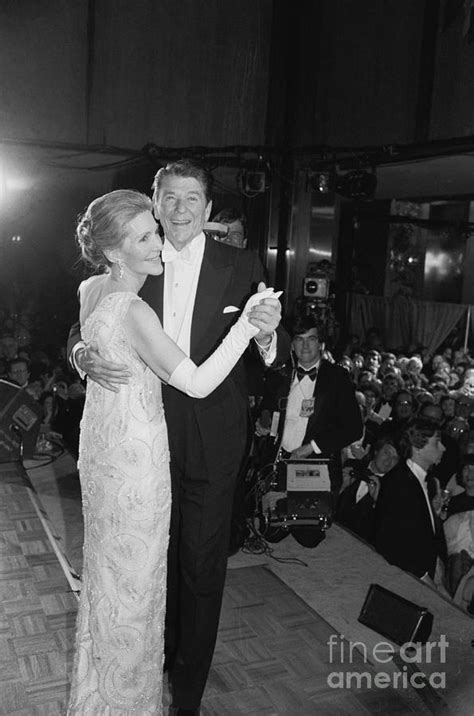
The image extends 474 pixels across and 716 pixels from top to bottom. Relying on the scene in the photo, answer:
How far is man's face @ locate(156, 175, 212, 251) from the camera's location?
2256 mm

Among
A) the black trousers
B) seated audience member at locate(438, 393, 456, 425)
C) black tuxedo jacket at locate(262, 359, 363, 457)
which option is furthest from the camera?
seated audience member at locate(438, 393, 456, 425)

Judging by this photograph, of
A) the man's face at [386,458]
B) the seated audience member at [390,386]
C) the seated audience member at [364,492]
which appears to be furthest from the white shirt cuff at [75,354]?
the seated audience member at [390,386]

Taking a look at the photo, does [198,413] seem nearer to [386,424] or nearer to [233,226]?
[233,226]

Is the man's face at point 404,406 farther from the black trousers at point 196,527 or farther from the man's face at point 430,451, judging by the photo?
the black trousers at point 196,527

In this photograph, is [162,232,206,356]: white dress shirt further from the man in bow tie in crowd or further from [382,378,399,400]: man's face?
[382,378,399,400]: man's face

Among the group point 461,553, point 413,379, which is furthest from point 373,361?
point 461,553

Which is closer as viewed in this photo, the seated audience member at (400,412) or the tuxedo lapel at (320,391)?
the tuxedo lapel at (320,391)

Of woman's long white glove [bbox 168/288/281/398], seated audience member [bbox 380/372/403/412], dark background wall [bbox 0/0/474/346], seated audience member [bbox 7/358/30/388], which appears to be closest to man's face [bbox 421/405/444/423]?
seated audience member [bbox 380/372/403/412]

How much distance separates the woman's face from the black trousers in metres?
0.46

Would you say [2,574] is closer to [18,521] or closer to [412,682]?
[18,521]

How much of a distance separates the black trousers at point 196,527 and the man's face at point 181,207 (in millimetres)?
520

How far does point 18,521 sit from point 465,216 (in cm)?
1421

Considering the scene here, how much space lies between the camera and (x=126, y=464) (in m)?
1.94

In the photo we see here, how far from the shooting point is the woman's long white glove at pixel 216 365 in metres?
1.82
